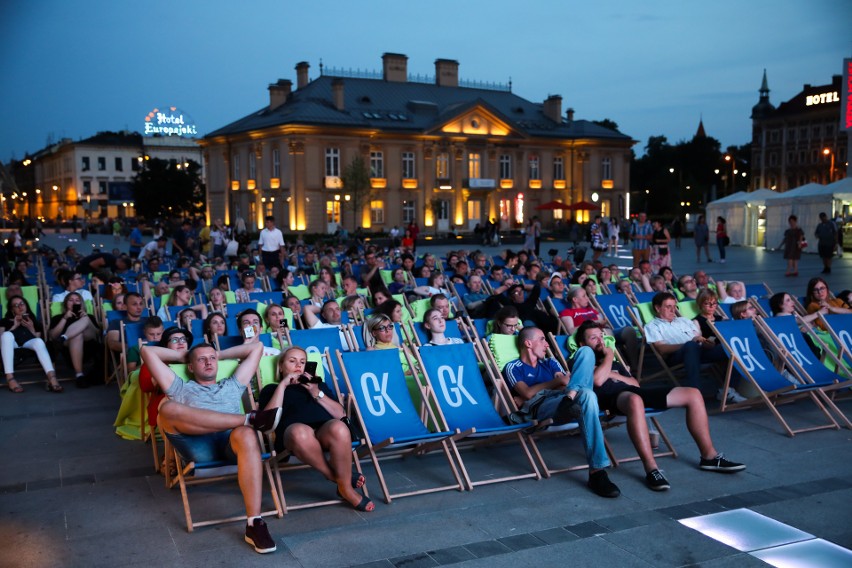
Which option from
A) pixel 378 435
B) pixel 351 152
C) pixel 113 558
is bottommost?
pixel 113 558

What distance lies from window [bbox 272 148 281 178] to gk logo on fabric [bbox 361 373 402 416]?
46720 millimetres

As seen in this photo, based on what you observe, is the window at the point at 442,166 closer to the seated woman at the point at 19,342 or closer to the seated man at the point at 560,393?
the seated woman at the point at 19,342

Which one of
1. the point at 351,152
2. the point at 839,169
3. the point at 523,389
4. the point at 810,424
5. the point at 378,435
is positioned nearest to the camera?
the point at 378,435

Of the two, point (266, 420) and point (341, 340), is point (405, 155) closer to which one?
point (341, 340)

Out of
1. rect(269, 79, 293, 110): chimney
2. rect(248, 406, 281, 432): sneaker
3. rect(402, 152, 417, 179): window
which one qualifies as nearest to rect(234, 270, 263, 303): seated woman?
rect(248, 406, 281, 432): sneaker

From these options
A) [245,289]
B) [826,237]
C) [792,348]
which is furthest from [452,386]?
[826,237]

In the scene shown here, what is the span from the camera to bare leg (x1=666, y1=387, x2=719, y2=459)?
5488 millimetres

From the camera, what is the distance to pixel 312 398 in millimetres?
5176

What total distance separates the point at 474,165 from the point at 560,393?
51.7 meters

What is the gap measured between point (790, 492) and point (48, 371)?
6683 millimetres

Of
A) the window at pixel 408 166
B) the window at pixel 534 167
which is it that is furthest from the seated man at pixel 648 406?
the window at pixel 534 167

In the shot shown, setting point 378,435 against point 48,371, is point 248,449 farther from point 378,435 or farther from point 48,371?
point 48,371

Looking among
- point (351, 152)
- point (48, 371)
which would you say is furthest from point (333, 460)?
point (351, 152)

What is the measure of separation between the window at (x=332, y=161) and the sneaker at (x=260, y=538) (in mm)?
47549
